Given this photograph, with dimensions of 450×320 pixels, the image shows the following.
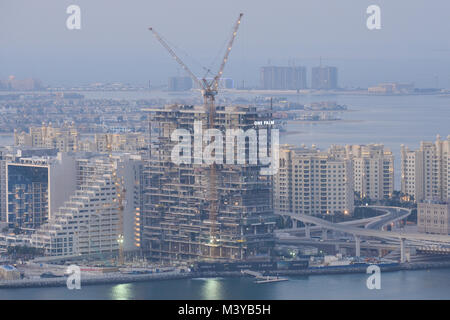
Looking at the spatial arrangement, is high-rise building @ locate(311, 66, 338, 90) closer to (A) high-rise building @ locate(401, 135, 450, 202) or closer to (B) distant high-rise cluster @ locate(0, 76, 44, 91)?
→ (B) distant high-rise cluster @ locate(0, 76, 44, 91)

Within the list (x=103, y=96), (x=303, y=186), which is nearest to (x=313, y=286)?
(x=303, y=186)

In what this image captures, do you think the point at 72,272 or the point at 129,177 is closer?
the point at 72,272

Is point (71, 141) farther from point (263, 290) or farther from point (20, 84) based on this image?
point (20, 84)

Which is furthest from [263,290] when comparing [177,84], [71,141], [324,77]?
[324,77]

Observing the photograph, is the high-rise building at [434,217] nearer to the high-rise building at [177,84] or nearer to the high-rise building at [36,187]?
the high-rise building at [36,187]

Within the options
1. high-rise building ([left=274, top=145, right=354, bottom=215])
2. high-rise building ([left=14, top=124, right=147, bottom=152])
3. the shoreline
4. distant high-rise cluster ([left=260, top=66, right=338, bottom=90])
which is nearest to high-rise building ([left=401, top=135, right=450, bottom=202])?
high-rise building ([left=274, top=145, right=354, bottom=215])

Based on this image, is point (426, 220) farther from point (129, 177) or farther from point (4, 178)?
point (4, 178)
